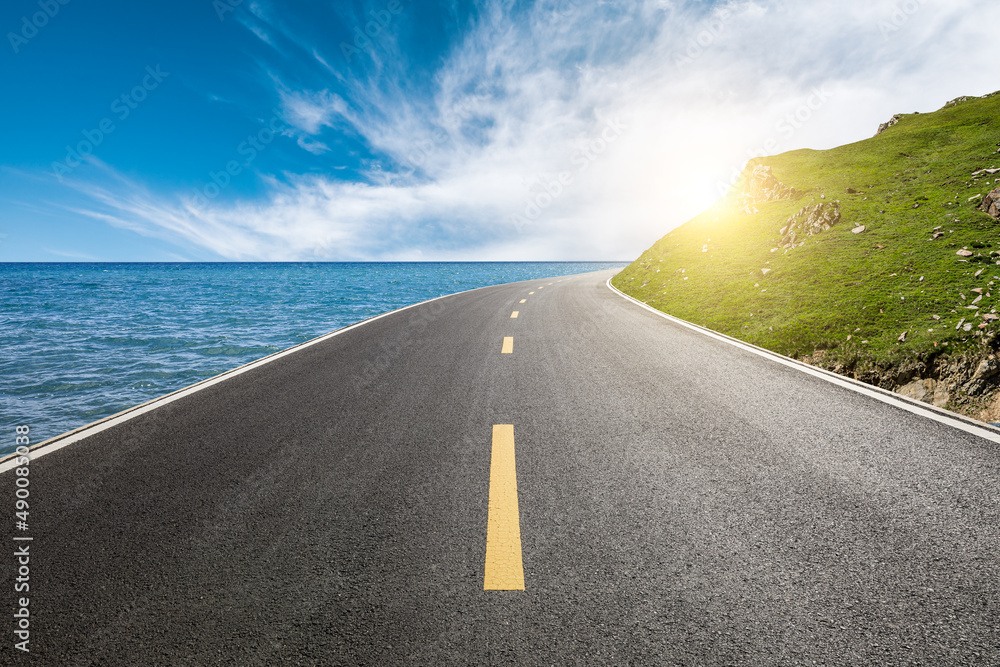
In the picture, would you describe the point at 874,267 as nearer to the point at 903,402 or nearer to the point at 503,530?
the point at 903,402

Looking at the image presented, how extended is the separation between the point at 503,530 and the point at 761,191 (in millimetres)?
28219

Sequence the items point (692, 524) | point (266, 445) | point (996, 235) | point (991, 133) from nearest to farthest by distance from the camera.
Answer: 1. point (692, 524)
2. point (266, 445)
3. point (996, 235)
4. point (991, 133)

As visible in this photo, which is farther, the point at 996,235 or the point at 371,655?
the point at 996,235

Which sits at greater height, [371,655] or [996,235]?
[996,235]

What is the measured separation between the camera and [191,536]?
270cm

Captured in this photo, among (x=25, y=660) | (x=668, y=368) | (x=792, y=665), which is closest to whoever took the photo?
(x=792, y=665)

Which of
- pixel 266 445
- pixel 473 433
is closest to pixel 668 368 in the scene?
pixel 473 433

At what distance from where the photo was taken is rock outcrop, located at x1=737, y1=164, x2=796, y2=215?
22922mm

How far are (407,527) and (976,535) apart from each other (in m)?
3.61

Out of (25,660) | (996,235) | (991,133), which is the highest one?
(991,133)

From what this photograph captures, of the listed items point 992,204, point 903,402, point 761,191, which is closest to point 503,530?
point 903,402

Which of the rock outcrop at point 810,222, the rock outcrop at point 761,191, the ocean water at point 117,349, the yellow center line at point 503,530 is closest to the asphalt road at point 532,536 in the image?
the yellow center line at point 503,530

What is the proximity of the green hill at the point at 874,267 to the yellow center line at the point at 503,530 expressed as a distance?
7170mm

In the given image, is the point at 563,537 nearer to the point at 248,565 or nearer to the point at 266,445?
the point at 248,565
